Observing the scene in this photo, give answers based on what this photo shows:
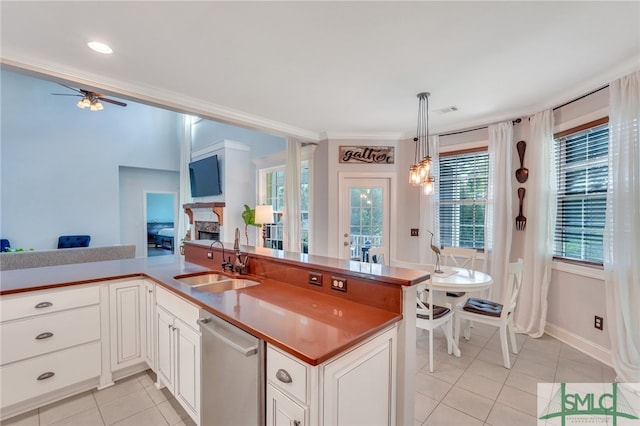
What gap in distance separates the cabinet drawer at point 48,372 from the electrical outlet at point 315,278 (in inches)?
71.2

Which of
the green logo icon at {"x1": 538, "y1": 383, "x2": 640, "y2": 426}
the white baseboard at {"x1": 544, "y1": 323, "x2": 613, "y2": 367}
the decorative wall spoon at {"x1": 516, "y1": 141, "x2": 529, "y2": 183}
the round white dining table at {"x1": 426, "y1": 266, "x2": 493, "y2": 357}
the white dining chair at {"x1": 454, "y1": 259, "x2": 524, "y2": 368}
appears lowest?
the green logo icon at {"x1": 538, "y1": 383, "x2": 640, "y2": 426}

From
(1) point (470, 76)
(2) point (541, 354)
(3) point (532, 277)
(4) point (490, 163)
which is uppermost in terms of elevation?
Result: (1) point (470, 76)

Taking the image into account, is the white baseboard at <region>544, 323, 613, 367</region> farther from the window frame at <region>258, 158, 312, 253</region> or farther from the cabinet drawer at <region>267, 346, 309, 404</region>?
the window frame at <region>258, 158, 312, 253</region>

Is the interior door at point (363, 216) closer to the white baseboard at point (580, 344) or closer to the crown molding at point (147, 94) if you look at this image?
the crown molding at point (147, 94)

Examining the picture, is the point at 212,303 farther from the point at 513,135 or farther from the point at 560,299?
the point at 513,135

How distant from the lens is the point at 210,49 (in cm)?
216

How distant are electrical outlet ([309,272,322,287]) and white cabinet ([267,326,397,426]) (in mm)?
565

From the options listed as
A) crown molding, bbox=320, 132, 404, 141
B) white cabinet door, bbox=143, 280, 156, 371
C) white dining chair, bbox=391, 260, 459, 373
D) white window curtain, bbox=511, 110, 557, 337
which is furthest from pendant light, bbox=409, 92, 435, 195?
white cabinet door, bbox=143, 280, 156, 371

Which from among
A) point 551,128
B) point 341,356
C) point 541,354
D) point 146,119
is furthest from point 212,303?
point 146,119

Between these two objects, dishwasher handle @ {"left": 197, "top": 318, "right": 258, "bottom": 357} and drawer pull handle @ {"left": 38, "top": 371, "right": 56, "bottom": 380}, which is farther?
drawer pull handle @ {"left": 38, "top": 371, "right": 56, "bottom": 380}

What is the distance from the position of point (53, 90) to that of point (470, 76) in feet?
26.2

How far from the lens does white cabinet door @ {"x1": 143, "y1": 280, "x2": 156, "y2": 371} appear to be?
2.28 m

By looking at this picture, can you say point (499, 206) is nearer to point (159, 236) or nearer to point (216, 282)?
point (216, 282)

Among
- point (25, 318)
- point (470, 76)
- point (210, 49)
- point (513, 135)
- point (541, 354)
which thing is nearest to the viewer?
point (25, 318)
